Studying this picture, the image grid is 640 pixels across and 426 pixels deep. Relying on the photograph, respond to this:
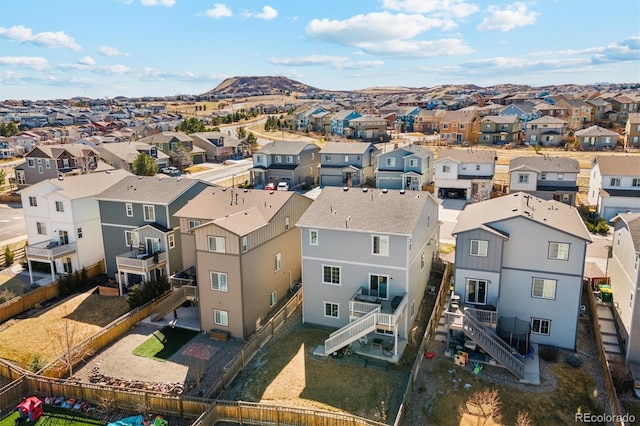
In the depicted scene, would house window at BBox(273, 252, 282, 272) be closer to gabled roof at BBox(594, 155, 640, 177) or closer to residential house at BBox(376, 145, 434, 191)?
residential house at BBox(376, 145, 434, 191)

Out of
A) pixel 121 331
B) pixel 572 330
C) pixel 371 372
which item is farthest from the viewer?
pixel 121 331

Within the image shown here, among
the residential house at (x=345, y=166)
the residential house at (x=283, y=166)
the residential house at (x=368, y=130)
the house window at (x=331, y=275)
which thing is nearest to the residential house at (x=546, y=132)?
Result: the residential house at (x=368, y=130)

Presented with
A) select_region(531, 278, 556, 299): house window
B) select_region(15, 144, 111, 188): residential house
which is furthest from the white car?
select_region(531, 278, 556, 299): house window

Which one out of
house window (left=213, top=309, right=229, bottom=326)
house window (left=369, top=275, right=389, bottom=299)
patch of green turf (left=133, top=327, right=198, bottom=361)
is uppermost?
house window (left=369, top=275, right=389, bottom=299)

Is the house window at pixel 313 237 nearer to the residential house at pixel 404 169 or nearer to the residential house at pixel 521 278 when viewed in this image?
the residential house at pixel 521 278

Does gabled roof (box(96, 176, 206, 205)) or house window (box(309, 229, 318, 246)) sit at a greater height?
gabled roof (box(96, 176, 206, 205))

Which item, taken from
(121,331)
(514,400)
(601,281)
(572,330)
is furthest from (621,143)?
(121,331)

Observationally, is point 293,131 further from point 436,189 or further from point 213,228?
point 213,228
